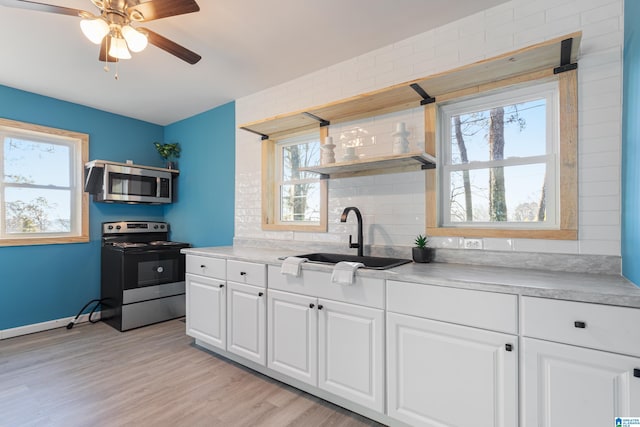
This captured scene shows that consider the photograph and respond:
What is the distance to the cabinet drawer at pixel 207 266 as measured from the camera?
262cm

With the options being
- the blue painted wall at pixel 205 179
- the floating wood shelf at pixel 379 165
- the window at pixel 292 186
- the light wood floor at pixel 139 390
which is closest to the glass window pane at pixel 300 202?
the window at pixel 292 186

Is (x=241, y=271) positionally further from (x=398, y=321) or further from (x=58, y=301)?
(x=58, y=301)

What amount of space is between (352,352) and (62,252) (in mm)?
3516

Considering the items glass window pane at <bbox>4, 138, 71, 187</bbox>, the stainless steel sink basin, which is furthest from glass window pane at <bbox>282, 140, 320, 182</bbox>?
glass window pane at <bbox>4, 138, 71, 187</bbox>

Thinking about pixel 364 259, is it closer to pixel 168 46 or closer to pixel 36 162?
pixel 168 46

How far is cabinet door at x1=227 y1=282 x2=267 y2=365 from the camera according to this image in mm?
2322

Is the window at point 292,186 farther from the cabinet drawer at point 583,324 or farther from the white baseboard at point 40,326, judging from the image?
the white baseboard at point 40,326

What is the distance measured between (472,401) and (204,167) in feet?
11.7

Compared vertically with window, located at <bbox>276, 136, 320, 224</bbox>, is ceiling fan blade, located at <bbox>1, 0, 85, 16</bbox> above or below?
above

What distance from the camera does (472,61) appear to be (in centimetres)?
207

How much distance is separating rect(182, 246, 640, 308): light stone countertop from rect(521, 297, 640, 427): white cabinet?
0.12ft

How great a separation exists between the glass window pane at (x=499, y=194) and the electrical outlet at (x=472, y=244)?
187mm

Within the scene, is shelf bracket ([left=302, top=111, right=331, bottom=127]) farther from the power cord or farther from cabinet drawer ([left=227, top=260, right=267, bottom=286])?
the power cord

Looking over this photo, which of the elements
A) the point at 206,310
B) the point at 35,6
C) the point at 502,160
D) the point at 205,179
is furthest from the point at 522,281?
the point at 205,179
